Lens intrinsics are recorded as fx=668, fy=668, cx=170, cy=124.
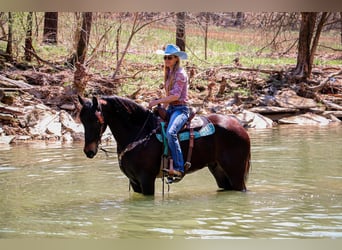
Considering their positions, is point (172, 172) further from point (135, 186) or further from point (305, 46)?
point (305, 46)

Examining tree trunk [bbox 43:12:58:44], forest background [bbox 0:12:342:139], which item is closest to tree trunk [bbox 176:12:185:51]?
forest background [bbox 0:12:342:139]

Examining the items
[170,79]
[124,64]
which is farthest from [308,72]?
[170,79]

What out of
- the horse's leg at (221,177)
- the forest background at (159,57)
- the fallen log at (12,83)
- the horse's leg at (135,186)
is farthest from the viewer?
the forest background at (159,57)

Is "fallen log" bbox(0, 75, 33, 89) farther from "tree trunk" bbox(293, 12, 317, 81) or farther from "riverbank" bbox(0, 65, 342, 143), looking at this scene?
"tree trunk" bbox(293, 12, 317, 81)

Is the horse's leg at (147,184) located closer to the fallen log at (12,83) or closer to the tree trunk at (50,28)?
the fallen log at (12,83)

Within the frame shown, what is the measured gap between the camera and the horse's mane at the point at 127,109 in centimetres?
508

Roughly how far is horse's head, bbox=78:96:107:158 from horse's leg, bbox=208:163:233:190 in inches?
39.7

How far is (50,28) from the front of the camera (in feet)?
38.2

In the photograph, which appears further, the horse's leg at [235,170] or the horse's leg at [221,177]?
the horse's leg at [221,177]

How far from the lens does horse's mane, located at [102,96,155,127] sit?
5078 mm

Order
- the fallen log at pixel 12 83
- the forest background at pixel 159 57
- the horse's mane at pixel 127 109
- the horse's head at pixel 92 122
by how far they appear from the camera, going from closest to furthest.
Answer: the horse's head at pixel 92 122 < the horse's mane at pixel 127 109 < the fallen log at pixel 12 83 < the forest background at pixel 159 57

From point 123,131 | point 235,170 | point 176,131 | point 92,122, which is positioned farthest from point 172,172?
point 92,122

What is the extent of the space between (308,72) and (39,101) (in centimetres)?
553

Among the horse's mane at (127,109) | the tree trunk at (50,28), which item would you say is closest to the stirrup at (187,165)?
the horse's mane at (127,109)
